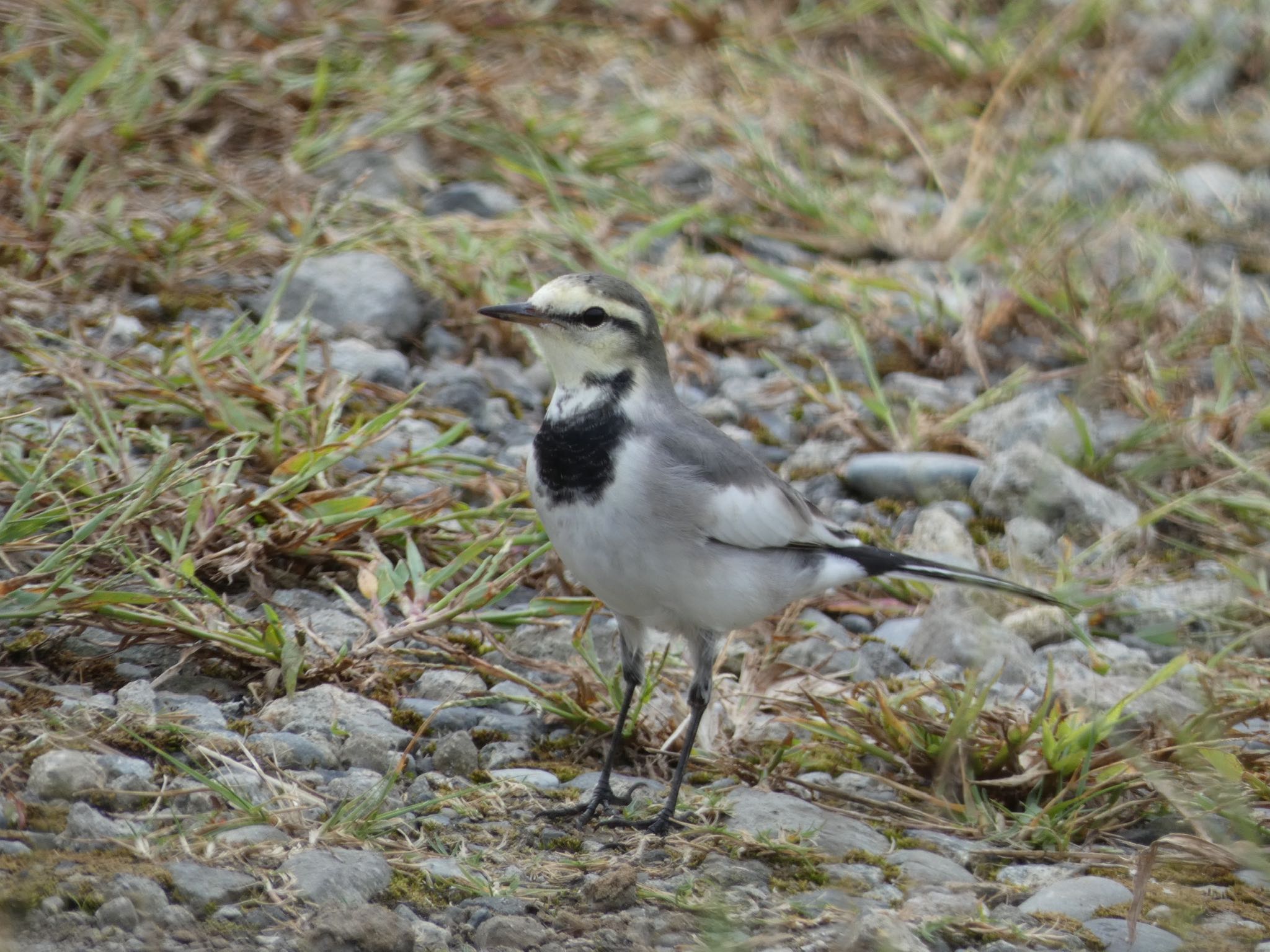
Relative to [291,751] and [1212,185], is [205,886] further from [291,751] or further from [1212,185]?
[1212,185]

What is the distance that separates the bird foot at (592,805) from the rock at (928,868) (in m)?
0.69

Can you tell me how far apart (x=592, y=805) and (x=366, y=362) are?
244 cm

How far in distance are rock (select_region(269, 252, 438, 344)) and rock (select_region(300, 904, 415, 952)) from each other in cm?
326

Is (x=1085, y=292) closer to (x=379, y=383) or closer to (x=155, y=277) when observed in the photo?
(x=379, y=383)

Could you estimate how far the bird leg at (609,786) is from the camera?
11.7ft

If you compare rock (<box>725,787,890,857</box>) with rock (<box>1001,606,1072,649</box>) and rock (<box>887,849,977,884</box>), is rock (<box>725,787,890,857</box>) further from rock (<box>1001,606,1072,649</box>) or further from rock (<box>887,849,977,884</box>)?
rock (<box>1001,606,1072,649</box>)

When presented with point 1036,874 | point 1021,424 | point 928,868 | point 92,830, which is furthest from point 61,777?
point 1021,424

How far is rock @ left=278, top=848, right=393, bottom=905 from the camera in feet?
9.42

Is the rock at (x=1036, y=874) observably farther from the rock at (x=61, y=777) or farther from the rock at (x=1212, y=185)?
the rock at (x=1212, y=185)

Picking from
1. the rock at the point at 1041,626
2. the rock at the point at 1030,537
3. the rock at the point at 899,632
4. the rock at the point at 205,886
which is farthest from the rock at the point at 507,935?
the rock at the point at 1030,537

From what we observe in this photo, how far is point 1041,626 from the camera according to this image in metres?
4.79

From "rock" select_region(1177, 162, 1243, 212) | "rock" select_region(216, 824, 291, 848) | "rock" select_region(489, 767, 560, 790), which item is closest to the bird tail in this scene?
"rock" select_region(489, 767, 560, 790)

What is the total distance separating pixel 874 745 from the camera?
155 inches

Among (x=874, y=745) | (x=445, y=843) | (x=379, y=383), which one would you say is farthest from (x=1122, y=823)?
(x=379, y=383)
